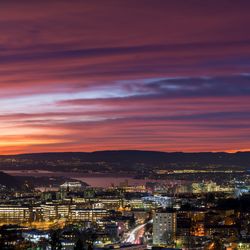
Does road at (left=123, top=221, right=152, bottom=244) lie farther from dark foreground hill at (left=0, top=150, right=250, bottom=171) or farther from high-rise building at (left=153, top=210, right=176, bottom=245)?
dark foreground hill at (left=0, top=150, right=250, bottom=171)

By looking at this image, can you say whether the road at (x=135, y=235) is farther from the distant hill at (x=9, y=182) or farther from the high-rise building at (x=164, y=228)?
the distant hill at (x=9, y=182)

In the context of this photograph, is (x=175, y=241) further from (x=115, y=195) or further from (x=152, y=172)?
(x=152, y=172)

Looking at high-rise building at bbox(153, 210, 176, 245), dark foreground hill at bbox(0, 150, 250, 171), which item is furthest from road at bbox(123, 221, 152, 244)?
dark foreground hill at bbox(0, 150, 250, 171)

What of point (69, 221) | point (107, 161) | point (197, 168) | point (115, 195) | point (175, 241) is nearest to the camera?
point (175, 241)

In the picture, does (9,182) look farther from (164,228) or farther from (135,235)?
(164,228)

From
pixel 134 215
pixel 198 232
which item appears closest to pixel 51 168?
pixel 134 215
